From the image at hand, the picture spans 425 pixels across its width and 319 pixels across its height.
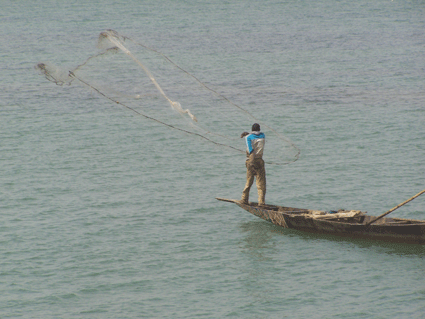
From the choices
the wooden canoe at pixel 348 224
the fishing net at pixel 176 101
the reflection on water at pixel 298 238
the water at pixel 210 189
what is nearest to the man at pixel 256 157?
the wooden canoe at pixel 348 224

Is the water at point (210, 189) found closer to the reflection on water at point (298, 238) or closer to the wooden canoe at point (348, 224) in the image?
the reflection on water at point (298, 238)

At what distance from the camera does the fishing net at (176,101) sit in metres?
27.8

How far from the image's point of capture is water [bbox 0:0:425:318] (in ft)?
56.4

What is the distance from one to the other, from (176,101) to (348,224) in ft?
60.7

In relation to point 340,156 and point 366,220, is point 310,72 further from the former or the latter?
point 366,220

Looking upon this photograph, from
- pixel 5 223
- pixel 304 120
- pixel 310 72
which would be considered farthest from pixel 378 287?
pixel 310 72

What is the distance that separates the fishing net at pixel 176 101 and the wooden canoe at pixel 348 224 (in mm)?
3871

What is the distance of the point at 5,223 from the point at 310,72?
87.2 feet

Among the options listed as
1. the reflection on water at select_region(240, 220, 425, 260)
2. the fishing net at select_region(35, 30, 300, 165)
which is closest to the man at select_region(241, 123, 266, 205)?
the reflection on water at select_region(240, 220, 425, 260)

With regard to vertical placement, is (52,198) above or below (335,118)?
below

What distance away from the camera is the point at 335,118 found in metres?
34.3

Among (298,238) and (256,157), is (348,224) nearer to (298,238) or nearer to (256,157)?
(298,238)

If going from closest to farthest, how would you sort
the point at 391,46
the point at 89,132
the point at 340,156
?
the point at 340,156, the point at 89,132, the point at 391,46

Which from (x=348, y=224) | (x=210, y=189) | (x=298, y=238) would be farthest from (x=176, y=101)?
(x=348, y=224)
